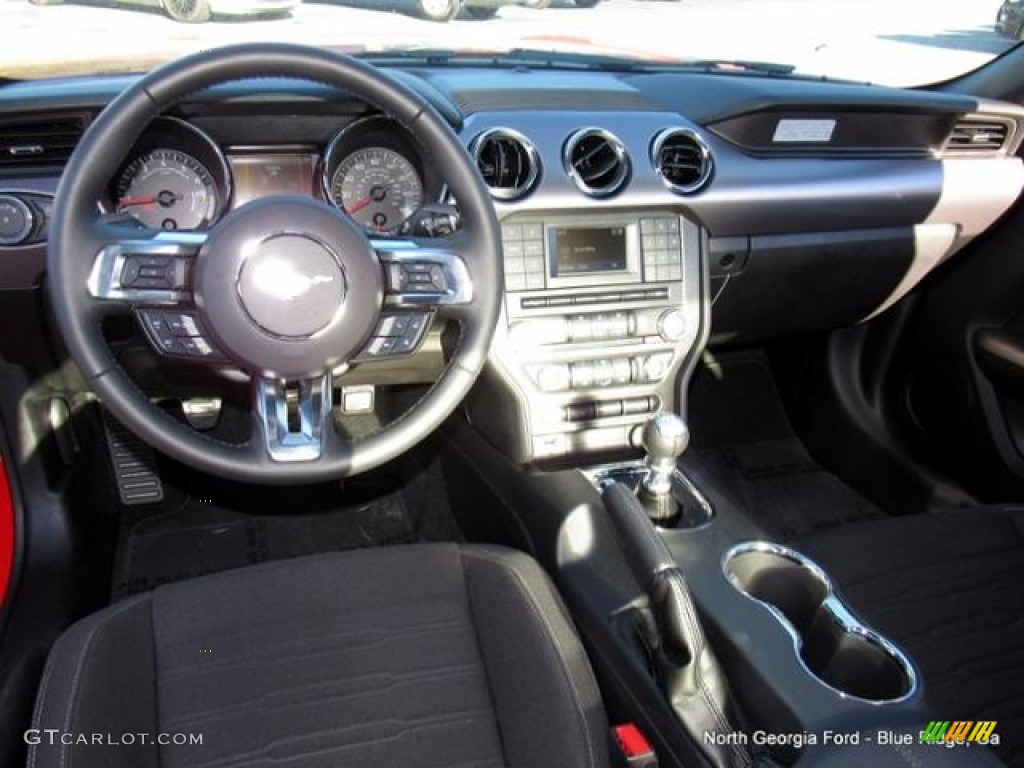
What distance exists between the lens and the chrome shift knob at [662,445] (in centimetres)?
172

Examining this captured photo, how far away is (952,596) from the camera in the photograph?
1952mm

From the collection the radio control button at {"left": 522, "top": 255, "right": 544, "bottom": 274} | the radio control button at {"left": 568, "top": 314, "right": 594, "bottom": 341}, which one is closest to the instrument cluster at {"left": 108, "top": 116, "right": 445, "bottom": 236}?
the radio control button at {"left": 522, "top": 255, "right": 544, "bottom": 274}

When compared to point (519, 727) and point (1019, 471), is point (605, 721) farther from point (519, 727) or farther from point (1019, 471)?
point (1019, 471)

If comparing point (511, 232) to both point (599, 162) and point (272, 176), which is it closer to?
point (599, 162)

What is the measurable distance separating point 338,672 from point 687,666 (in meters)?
0.56

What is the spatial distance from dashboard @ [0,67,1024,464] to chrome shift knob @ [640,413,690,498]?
25cm

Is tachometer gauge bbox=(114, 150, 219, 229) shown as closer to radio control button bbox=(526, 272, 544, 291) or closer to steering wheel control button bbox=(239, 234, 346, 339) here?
steering wheel control button bbox=(239, 234, 346, 339)

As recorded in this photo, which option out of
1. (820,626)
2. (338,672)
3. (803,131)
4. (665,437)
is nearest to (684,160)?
(803,131)

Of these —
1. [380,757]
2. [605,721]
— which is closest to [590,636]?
[605,721]

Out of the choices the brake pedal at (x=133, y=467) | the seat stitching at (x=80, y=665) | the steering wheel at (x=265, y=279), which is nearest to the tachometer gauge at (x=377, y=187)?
the steering wheel at (x=265, y=279)

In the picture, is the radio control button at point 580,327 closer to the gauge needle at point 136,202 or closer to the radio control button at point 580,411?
the radio control button at point 580,411

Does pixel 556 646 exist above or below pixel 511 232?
below

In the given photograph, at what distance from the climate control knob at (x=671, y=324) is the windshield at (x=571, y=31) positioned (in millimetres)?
720

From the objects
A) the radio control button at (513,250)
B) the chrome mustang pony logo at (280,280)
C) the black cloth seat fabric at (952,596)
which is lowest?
the black cloth seat fabric at (952,596)
